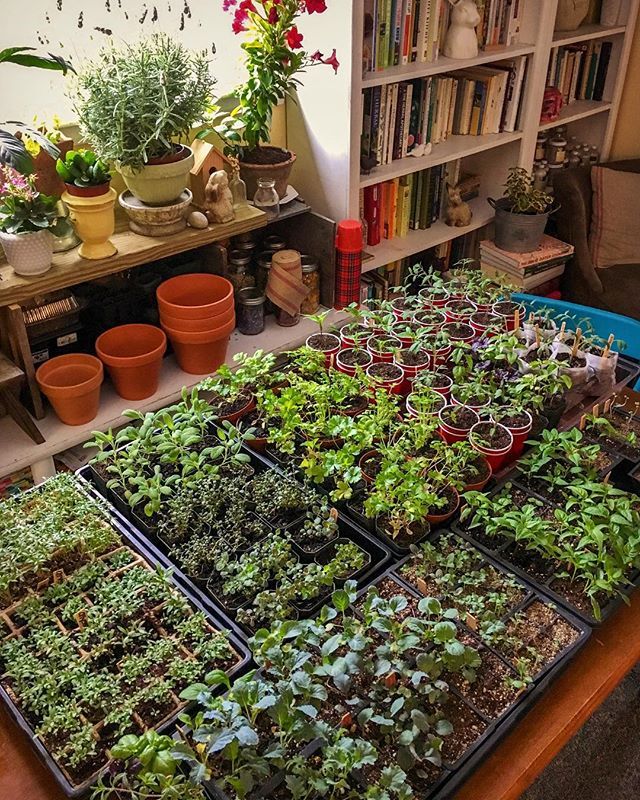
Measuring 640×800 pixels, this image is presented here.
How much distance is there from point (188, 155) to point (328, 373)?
0.72 m

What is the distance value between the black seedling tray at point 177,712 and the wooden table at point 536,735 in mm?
33

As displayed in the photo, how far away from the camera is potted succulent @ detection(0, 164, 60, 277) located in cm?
191

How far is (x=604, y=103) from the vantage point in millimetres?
3426

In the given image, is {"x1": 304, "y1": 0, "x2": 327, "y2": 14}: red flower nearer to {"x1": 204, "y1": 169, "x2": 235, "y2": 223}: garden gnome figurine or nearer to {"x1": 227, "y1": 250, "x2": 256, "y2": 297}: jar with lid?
{"x1": 204, "y1": 169, "x2": 235, "y2": 223}: garden gnome figurine

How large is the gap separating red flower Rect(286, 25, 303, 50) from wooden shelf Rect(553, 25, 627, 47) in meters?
1.26

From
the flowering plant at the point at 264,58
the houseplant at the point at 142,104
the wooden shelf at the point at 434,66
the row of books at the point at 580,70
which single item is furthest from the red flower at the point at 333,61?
the row of books at the point at 580,70

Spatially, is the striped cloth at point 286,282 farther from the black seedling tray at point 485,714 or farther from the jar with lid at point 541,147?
the jar with lid at point 541,147

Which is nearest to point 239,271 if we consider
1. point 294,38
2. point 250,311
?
point 250,311

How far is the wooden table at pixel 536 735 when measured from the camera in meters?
1.21

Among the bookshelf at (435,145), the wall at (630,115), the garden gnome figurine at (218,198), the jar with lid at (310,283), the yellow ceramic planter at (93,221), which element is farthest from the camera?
the wall at (630,115)

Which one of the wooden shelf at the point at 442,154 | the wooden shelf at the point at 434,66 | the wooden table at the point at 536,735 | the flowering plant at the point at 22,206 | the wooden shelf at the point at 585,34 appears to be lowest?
the wooden table at the point at 536,735

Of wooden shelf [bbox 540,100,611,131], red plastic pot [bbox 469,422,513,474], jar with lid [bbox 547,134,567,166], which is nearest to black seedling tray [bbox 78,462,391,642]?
red plastic pot [bbox 469,422,513,474]

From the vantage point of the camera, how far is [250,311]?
2.48 metres

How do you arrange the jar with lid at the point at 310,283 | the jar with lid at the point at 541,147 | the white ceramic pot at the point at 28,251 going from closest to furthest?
the white ceramic pot at the point at 28,251 < the jar with lid at the point at 310,283 < the jar with lid at the point at 541,147
